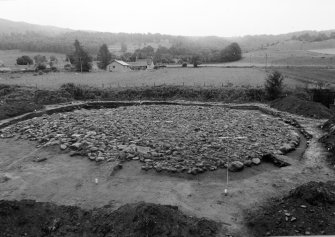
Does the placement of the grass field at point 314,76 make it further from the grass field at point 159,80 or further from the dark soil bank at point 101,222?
the dark soil bank at point 101,222

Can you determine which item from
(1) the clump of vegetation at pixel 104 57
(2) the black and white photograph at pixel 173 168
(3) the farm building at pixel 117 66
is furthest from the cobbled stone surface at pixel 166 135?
(1) the clump of vegetation at pixel 104 57

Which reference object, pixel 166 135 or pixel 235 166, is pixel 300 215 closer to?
pixel 235 166

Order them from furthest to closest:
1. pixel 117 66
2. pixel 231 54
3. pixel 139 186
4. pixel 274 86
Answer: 1. pixel 231 54
2. pixel 117 66
3. pixel 274 86
4. pixel 139 186

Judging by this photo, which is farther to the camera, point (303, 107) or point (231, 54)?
point (231, 54)

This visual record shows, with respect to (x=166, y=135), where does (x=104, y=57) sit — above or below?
above

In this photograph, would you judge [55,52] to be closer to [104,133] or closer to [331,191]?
[104,133]

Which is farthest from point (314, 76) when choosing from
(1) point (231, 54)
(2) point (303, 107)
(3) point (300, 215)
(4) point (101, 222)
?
(1) point (231, 54)

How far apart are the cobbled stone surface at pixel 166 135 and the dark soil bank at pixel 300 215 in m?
4.00

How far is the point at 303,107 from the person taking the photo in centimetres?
2353

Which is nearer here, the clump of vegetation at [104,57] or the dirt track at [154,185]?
the dirt track at [154,185]

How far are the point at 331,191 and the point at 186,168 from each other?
5.67 metres

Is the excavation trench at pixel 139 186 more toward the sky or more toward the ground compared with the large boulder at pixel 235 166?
more toward the ground

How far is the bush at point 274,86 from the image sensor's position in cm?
2747

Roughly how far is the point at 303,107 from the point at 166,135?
38.3 ft
